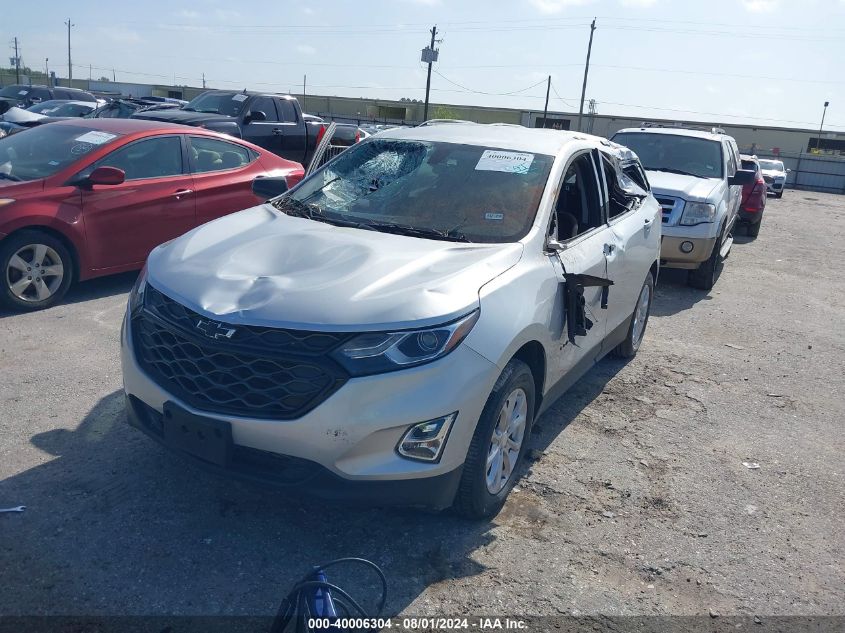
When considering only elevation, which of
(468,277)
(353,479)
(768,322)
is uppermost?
(468,277)

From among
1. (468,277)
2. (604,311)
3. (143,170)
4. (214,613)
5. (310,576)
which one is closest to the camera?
(310,576)

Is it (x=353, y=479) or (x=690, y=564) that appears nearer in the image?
(x=353, y=479)

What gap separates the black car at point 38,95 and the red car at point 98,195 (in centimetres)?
1816

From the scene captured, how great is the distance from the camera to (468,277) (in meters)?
3.37

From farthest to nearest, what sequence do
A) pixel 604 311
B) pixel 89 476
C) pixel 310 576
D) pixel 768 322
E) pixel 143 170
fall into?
pixel 768 322
pixel 143 170
pixel 604 311
pixel 89 476
pixel 310 576

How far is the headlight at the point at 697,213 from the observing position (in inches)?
348

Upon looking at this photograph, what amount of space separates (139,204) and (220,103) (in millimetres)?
8137

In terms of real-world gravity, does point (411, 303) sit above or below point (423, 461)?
above

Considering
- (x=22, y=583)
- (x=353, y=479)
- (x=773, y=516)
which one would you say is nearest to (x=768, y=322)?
(x=773, y=516)

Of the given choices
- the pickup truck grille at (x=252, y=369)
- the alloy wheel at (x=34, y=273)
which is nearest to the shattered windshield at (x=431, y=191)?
the pickup truck grille at (x=252, y=369)

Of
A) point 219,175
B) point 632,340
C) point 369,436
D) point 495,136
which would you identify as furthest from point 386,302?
point 219,175

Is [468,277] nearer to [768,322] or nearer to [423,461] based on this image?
[423,461]

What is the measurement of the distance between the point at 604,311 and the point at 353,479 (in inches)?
97.2

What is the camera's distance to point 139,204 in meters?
6.85
